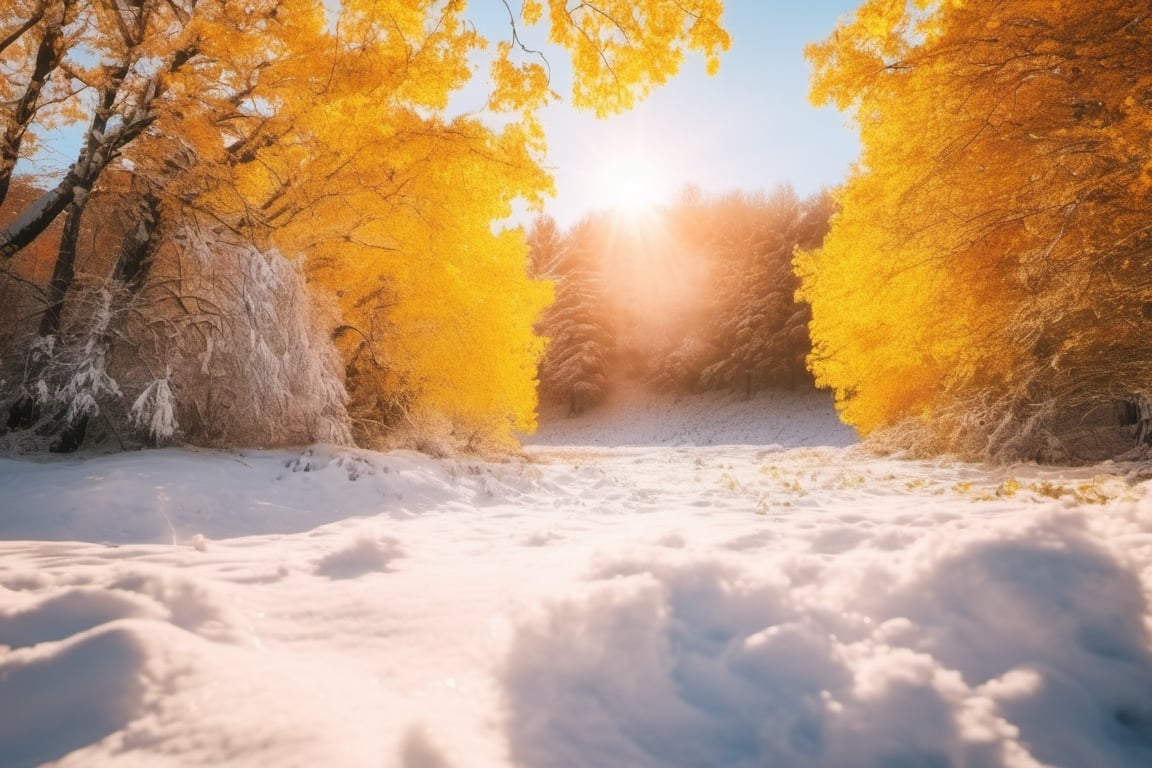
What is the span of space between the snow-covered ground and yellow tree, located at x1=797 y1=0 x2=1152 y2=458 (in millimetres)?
3780

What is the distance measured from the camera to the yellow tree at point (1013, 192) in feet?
14.8

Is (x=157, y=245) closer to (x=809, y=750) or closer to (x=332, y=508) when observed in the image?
(x=332, y=508)

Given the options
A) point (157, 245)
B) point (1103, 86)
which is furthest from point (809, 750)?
point (157, 245)

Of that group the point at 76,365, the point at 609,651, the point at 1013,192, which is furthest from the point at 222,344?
the point at 1013,192

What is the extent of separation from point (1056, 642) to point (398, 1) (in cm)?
607

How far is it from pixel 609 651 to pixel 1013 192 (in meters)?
6.75

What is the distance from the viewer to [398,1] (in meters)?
4.70

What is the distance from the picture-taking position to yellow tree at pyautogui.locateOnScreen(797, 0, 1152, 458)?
4.51 m

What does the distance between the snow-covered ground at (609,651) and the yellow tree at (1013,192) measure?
3.78m

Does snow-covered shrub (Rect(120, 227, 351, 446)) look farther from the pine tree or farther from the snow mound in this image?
the pine tree

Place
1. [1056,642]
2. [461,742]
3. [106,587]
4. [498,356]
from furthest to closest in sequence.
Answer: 1. [498,356]
2. [106,587]
3. [1056,642]
4. [461,742]

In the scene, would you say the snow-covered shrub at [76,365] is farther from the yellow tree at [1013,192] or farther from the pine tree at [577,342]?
the pine tree at [577,342]

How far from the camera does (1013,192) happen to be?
559 cm

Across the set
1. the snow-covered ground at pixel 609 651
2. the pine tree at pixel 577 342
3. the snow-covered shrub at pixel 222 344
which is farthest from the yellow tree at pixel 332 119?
the pine tree at pixel 577 342
